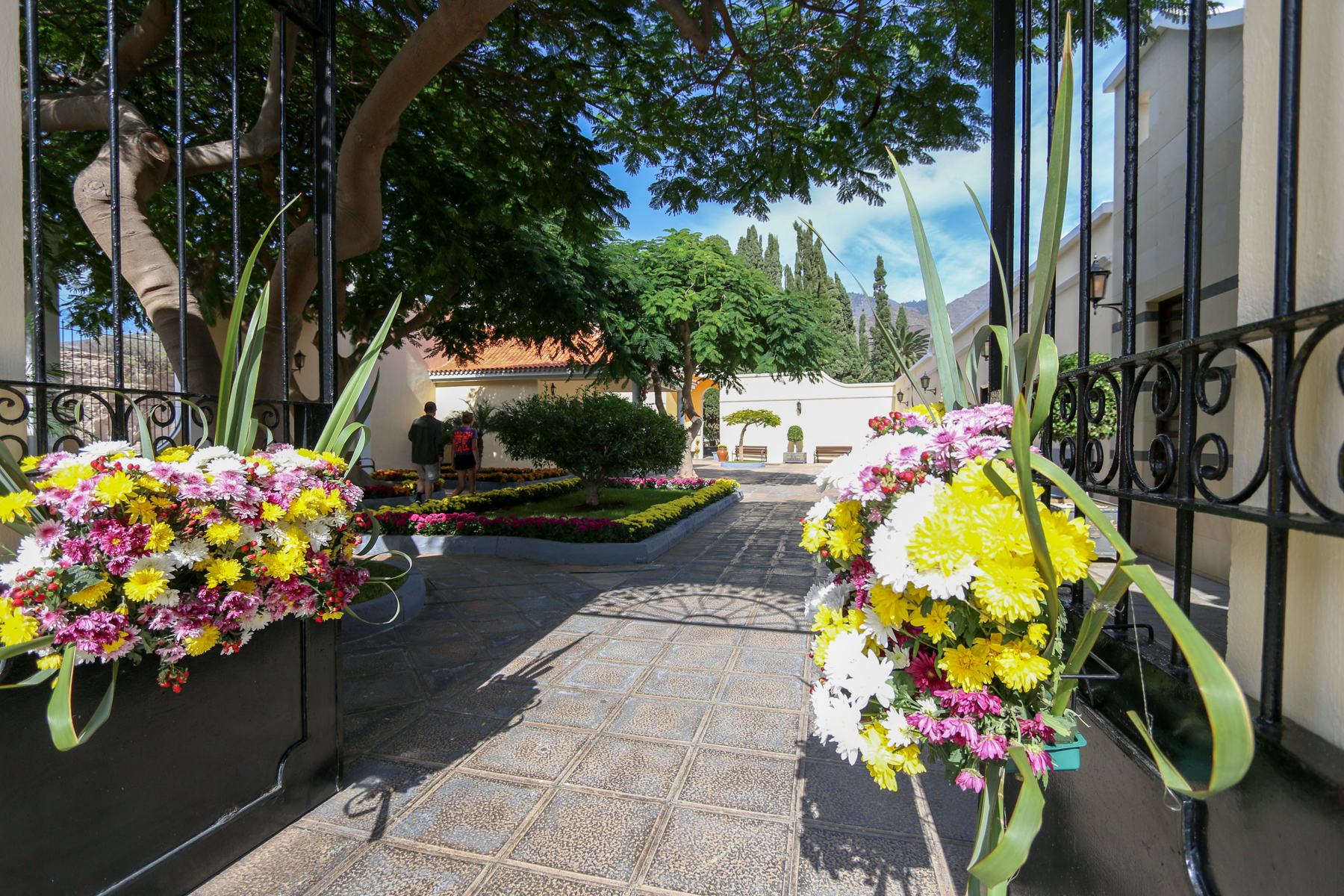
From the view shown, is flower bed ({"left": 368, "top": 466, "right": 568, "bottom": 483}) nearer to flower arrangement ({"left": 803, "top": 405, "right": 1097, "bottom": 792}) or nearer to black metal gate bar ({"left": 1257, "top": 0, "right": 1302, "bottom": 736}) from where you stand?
flower arrangement ({"left": 803, "top": 405, "right": 1097, "bottom": 792})

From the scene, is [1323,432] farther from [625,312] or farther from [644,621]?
[625,312]

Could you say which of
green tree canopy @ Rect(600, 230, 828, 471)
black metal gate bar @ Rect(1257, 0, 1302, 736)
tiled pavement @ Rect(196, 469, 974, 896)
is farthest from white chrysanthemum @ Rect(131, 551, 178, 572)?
green tree canopy @ Rect(600, 230, 828, 471)

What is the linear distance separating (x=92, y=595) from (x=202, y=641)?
282 mm

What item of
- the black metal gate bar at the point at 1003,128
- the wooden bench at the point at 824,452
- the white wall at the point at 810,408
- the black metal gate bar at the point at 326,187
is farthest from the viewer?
the white wall at the point at 810,408

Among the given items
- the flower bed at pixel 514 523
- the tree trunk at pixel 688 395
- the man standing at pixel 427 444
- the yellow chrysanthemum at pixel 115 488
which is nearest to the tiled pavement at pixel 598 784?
the yellow chrysanthemum at pixel 115 488

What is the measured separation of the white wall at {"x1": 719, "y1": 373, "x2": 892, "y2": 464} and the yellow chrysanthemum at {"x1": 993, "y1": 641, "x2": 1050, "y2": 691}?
2467cm

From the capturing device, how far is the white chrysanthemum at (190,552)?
1.64 metres

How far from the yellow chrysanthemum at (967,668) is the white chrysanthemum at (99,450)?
2.11 meters

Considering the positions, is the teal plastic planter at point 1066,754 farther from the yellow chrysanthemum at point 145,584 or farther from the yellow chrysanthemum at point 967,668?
the yellow chrysanthemum at point 145,584

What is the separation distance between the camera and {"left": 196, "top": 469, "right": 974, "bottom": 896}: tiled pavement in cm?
198

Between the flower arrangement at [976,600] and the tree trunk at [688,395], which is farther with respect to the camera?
the tree trunk at [688,395]

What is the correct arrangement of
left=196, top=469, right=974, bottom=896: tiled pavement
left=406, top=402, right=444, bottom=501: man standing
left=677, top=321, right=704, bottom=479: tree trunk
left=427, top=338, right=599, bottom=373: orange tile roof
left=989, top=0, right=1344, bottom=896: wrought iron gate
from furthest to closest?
left=427, top=338, right=599, bottom=373: orange tile roof → left=677, top=321, right=704, bottom=479: tree trunk → left=406, top=402, right=444, bottom=501: man standing → left=196, top=469, right=974, bottom=896: tiled pavement → left=989, top=0, right=1344, bottom=896: wrought iron gate

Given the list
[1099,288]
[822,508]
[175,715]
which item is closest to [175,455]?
[175,715]

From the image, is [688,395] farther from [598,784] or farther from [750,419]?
[598,784]
